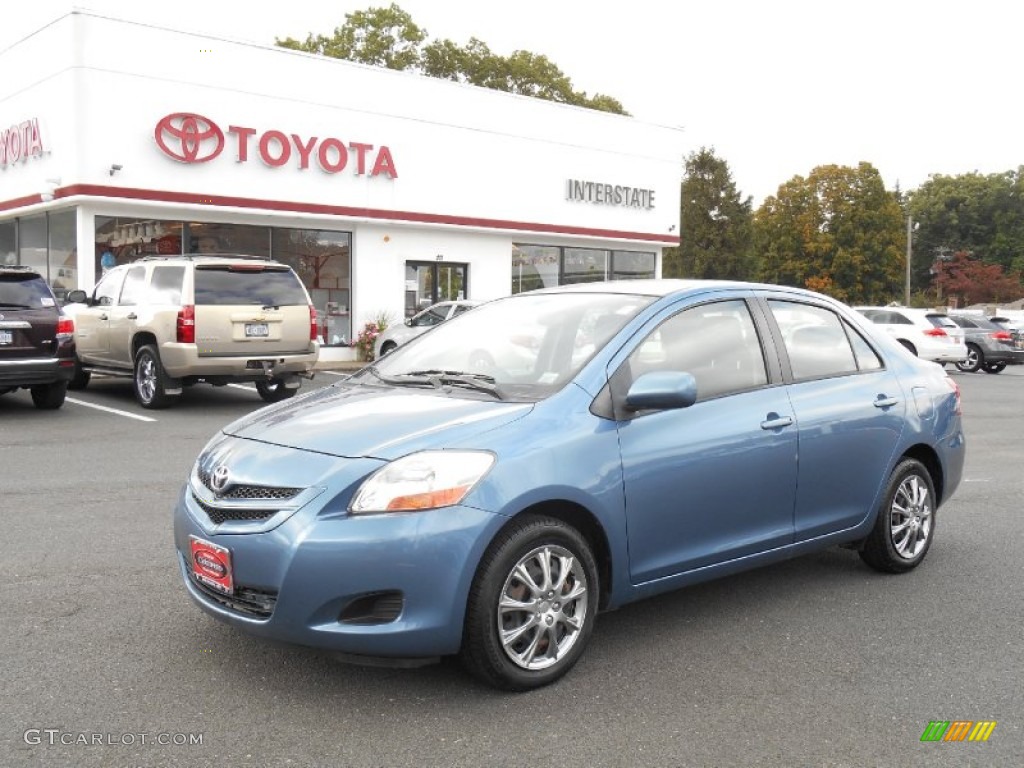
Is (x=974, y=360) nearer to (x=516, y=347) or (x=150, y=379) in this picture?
(x=150, y=379)

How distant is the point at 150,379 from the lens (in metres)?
13.2

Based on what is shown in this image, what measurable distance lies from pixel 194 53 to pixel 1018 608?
18025 millimetres

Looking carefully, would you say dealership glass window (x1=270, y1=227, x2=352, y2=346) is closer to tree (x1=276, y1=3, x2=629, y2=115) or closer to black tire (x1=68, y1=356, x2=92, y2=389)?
black tire (x1=68, y1=356, x2=92, y2=389)

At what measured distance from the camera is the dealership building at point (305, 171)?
18.5 metres

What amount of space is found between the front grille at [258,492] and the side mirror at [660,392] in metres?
1.42

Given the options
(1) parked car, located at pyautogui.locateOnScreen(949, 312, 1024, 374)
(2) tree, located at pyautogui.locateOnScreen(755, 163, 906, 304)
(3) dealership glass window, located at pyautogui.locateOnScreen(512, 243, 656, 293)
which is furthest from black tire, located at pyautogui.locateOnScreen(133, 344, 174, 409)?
(2) tree, located at pyautogui.locateOnScreen(755, 163, 906, 304)

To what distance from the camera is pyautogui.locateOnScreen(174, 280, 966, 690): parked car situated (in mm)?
3656

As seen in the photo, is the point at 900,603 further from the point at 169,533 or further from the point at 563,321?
the point at 169,533

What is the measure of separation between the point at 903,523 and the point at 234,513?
12.3 feet

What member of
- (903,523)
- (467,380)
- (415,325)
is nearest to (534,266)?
(415,325)

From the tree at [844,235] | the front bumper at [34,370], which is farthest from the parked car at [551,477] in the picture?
the tree at [844,235]

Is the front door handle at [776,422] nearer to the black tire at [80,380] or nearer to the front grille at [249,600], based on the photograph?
the front grille at [249,600]

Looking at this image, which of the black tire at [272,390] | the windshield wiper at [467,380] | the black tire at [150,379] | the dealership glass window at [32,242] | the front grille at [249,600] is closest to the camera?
the front grille at [249,600]

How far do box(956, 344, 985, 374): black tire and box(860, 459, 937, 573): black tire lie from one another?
23.2 metres
